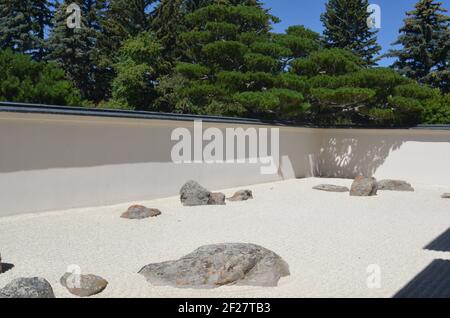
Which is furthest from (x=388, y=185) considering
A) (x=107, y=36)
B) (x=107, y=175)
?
(x=107, y=36)

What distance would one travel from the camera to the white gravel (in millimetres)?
4410

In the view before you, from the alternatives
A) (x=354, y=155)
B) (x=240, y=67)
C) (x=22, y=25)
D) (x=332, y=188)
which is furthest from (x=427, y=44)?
(x=22, y=25)

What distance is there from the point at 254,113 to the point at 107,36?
11.9 m

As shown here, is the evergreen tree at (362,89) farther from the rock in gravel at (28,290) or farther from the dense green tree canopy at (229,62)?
the rock in gravel at (28,290)

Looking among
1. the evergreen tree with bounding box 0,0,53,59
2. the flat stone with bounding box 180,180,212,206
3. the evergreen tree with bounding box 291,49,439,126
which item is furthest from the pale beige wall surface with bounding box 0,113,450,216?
the evergreen tree with bounding box 0,0,53,59

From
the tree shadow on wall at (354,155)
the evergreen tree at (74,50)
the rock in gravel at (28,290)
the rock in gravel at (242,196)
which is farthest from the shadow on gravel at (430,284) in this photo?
the evergreen tree at (74,50)

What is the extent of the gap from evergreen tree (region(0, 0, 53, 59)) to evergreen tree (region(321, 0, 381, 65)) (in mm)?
16912

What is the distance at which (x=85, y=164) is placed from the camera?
904 centimetres

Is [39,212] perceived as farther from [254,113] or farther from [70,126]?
[254,113]

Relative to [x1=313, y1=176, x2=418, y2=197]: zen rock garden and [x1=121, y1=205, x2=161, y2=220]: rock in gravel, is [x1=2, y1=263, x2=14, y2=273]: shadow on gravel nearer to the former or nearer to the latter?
[x1=121, y1=205, x2=161, y2=220]: rock in gravel

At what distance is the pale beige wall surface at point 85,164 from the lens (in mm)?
7828

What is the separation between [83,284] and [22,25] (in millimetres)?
24752

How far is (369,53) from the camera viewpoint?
2533 cm
